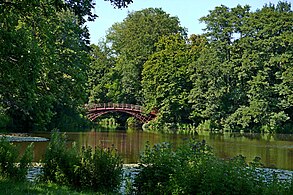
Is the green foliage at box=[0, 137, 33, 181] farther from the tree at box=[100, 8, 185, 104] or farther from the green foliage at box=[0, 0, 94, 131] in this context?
the tree at box=[100, 8, 185, 104]

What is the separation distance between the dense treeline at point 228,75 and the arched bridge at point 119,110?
1.35 m

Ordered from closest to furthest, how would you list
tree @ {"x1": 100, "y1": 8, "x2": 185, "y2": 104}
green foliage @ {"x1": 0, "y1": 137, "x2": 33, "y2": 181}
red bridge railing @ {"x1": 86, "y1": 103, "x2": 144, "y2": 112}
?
1. green foliage @ {"x1": 0, "y1": 137, "x2": 33, "y2": 181}
2. red bridge railing @ {"x1": 86, "y1": 103, "x2": 144, "y2": 112}
3. tree @ {"x1": 100, "y1": 8, "x2": 185, "y2": 104}

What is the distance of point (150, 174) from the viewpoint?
8.79 meters

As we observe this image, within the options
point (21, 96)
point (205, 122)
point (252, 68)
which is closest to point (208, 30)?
point (252, 68)

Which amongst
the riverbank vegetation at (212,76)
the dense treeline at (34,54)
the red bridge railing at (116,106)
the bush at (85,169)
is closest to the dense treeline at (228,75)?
the riverbank vegetation at (212,76)

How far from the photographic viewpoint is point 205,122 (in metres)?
48.1

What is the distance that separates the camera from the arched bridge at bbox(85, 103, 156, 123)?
52.9 meters

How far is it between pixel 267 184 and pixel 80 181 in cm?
364

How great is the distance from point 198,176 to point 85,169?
247 cm

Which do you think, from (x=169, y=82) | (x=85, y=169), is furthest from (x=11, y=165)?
(x=169, y=82)

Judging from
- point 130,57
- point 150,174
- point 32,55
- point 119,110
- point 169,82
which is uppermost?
point 130,57

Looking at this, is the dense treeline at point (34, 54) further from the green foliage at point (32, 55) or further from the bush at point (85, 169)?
the bush at point (85, 169)

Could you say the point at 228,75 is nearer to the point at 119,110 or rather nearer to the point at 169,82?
the point at 169,82

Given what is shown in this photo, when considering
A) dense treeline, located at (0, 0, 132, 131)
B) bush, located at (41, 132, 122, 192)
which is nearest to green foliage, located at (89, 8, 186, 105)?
dense treeline, located at (0, 0, 132, 131)
